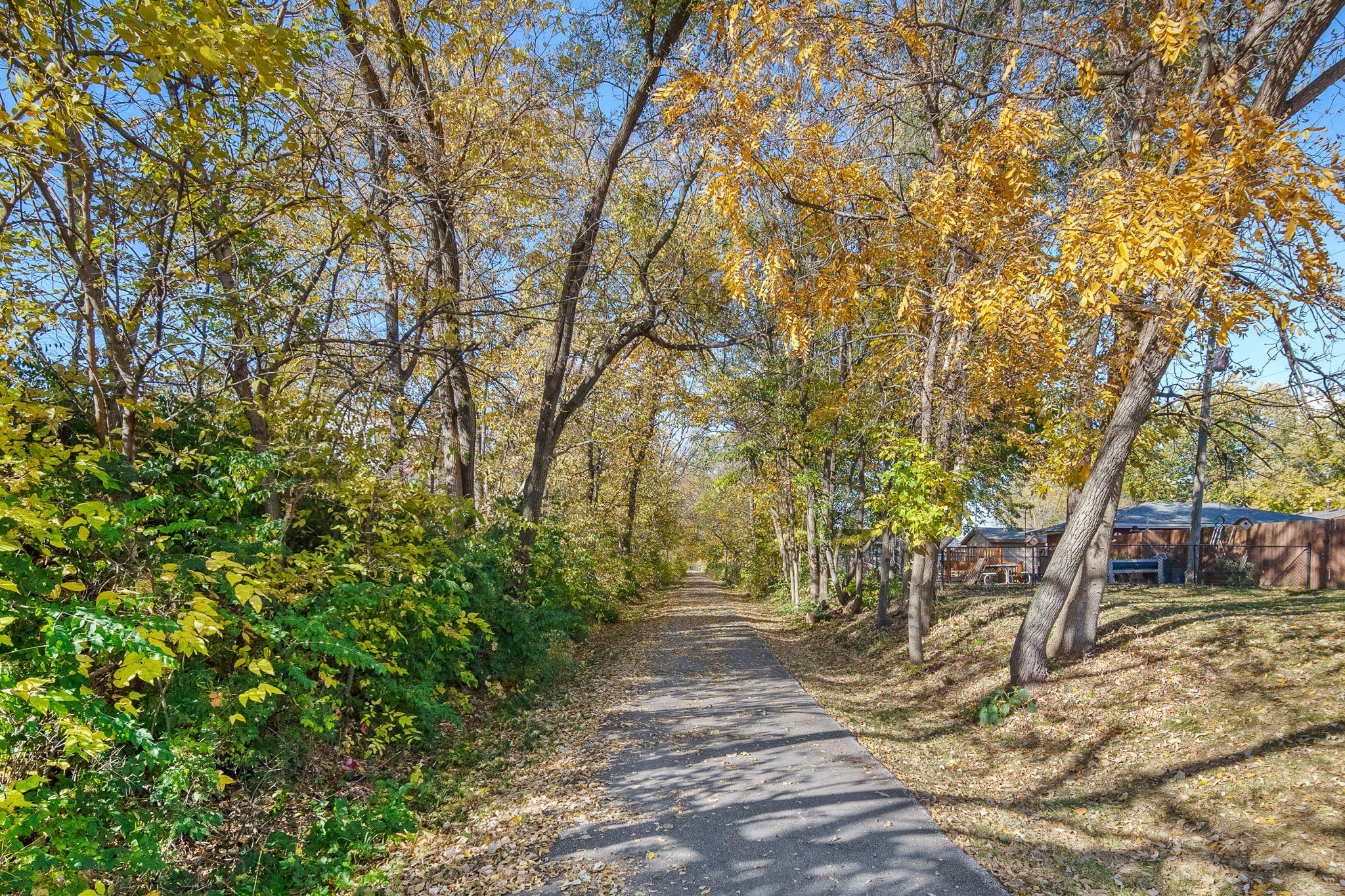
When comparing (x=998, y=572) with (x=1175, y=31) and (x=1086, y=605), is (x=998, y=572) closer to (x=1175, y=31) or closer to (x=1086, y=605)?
(x=1086, y=605)

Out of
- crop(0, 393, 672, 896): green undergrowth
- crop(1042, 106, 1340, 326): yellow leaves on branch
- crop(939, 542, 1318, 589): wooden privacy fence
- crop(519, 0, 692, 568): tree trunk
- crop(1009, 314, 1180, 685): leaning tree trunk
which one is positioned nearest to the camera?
crop(0, 393, 672, 896): green undergrowth

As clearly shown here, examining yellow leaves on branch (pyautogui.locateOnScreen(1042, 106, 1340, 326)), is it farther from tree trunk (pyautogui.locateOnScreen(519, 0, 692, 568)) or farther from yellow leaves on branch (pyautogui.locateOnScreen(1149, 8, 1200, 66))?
tree trunk (pyautogui.locateOnScreen(519, 0, 692, 568))

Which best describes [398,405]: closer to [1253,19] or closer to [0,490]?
[0,490]

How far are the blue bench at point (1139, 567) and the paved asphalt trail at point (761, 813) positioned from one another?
48.3ft

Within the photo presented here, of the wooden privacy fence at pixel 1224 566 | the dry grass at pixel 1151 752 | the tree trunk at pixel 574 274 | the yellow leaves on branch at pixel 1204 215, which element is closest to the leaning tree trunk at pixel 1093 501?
the dry grass at pixel 1151 752

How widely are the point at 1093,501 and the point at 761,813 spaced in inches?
188

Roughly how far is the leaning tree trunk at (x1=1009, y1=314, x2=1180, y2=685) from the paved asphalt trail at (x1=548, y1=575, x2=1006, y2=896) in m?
2.30

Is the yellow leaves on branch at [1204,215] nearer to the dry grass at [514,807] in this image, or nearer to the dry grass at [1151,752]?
the dry grass at [1151,752]

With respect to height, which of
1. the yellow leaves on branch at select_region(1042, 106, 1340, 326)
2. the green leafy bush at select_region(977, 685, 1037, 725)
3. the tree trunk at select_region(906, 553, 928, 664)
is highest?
the yellow leaves on branch at select_region(1042, 106, 1340, 326)

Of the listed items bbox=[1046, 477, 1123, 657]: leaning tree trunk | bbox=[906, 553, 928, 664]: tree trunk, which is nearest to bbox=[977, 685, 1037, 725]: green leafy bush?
bbox=[1046, 477, 1123, 657]: leaning tree trunk

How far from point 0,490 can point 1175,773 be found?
745cm

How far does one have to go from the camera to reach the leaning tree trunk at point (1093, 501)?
6926 millimetres

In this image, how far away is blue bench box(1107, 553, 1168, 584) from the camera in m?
19.0

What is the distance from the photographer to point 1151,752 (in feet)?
19.0
